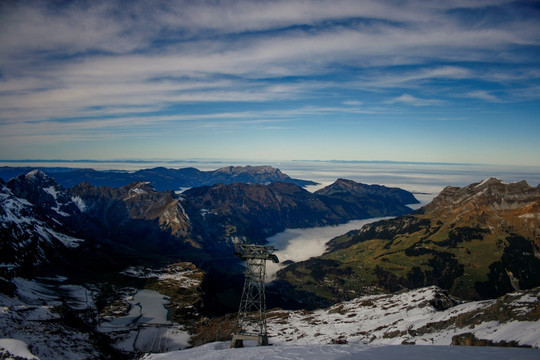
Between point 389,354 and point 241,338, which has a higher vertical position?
point 389,354

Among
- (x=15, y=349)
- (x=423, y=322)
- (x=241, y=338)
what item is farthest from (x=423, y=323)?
(x=15, y=349)

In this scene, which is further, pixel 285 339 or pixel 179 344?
pixel 179 344

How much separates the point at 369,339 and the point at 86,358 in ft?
254

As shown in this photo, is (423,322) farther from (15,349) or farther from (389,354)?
(15,349)

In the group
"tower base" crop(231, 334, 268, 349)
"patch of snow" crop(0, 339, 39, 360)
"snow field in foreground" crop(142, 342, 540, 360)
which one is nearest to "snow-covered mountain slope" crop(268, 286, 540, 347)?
"snow field in foreground" crop(142, 342, 540, 360)

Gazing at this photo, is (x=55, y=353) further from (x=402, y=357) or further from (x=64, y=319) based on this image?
(x=402, y=357)

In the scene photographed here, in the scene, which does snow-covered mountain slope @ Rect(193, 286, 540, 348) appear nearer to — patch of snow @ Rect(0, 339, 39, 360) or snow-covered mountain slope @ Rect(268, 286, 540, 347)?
snow-covered mountain slope @ Rect(268, 286, 540, 347)

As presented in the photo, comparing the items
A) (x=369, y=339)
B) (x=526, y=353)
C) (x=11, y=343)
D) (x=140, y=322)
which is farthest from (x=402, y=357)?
(x=140, y=322)

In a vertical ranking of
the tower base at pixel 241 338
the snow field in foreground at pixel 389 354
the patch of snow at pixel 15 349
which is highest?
the snow field in foreground at pixel 389 354

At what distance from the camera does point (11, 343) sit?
2606 inches

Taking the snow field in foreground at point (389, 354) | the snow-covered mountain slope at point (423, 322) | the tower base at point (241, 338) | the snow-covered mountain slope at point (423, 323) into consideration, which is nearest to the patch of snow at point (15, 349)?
the tower base at point (241, 338)

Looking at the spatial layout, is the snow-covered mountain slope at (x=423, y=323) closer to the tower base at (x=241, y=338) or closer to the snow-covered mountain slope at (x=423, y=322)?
the snow-covered mountain slope at (x=423, y=322)

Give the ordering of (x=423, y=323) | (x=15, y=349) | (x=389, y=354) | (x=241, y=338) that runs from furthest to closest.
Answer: (x=423, y=323) → (x=15, y=349) → (x=241, y=338) → (x=389, y=354)

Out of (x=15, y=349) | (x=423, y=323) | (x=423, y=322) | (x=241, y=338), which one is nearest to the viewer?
(x=241, y=338)
